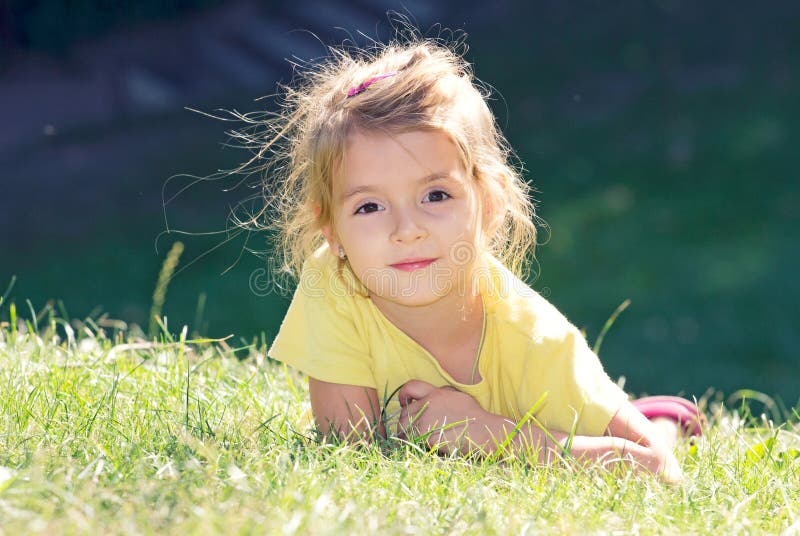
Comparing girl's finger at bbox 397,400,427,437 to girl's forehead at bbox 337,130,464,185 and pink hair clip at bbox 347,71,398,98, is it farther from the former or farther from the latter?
pink hair clip at bbox 347,71,398,98

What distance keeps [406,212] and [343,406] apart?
20.7 inches

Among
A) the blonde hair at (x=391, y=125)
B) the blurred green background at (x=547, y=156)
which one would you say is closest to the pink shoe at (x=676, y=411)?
the blonde hair at (x=391, y=125)

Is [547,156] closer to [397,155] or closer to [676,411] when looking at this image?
[676,411]

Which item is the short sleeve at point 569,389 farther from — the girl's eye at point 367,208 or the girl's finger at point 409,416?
the girl's eye at point 367,208

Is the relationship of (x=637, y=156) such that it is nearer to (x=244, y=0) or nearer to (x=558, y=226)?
(x=558, y=226)

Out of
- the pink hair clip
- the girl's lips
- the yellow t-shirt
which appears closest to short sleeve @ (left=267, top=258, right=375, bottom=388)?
the yellow t-shirt

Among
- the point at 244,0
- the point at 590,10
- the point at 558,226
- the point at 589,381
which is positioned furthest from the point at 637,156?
the point at 589,381

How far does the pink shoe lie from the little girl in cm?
67

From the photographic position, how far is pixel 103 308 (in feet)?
19.4

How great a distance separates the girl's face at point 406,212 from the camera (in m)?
2.79

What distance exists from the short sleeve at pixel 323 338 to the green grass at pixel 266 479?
0.54 ft

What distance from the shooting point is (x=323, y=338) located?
2.91 metres

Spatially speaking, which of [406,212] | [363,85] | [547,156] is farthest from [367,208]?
[547,156]

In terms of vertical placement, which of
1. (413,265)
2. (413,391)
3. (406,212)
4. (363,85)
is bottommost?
(413,391)
